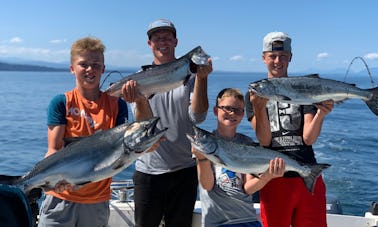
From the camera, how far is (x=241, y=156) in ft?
11.8

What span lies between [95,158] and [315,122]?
2.16m

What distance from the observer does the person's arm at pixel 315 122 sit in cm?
404

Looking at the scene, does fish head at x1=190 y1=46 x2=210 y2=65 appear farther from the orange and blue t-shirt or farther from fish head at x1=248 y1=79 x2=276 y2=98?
the orange and blue t-shirt

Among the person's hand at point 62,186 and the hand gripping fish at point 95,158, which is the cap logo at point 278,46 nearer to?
the hand gripping fish at point 95,158

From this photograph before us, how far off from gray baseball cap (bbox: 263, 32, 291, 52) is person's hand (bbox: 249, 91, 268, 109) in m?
0.58

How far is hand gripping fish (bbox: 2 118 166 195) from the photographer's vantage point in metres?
3.23

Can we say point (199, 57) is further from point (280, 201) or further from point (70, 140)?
point (280, 201)

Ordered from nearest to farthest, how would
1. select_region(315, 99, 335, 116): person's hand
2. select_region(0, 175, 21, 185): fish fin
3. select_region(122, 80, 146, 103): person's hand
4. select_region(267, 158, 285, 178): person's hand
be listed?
select_region(0, 175, 21, 185): fish fin, select_region(267, 158, 285, 178): person's hand, select_region(122, 80, 146, 103): person's hand, select_region(315, 99, 335, 116): person's hand

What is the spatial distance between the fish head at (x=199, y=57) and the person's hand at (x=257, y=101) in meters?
0.54

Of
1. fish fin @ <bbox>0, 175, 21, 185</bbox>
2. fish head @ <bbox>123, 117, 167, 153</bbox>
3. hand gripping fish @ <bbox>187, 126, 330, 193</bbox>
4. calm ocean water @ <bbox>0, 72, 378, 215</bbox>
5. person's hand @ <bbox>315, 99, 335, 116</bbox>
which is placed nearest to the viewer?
fish fin @ <bbox>0, 175, 21, 185</bbox>

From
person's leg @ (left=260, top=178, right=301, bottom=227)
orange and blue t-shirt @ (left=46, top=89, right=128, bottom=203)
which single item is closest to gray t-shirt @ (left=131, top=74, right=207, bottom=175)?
orange and blue t-shirt @ (left=46, top=89, right=128, bottom=203)

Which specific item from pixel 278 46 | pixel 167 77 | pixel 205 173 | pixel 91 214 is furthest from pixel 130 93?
pixel 278 46

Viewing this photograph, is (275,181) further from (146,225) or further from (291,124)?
(146,225)

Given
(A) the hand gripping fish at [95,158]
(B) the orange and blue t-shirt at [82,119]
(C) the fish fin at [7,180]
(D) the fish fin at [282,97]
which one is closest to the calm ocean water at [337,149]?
(D) the fish fin at [282,97]
